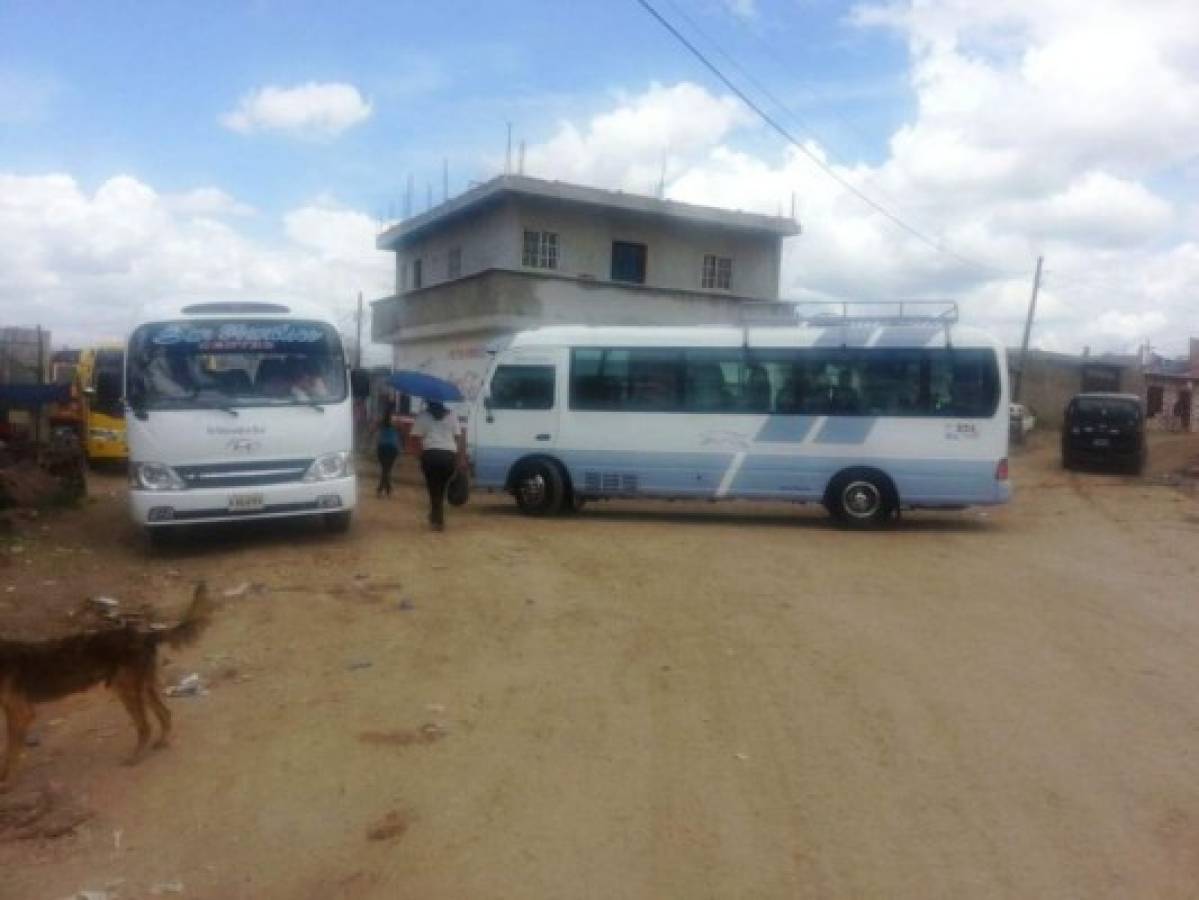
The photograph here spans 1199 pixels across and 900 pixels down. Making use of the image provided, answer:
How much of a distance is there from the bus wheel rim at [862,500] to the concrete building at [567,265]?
10.8 m

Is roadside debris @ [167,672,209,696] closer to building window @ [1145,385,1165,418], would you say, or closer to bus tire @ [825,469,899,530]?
bus tire @ [825,469,899,530]

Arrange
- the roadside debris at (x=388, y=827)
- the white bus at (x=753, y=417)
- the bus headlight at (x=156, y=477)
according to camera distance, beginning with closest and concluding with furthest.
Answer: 1. the roadside debris at (x=388, y=827)
2. the bus headlight at (x=156, y=477)
3. the white bus at (x=753, y=417)

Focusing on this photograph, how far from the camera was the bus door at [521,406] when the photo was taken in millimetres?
15672

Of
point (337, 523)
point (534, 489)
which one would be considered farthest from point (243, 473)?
point (534, 489)

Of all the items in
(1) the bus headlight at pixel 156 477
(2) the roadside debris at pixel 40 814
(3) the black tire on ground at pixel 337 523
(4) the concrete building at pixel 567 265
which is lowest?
(2) the roadside debris at pixel 40 814

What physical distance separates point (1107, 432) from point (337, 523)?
1986 cm

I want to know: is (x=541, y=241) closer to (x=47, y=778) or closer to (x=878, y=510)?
(x=878, y=510)

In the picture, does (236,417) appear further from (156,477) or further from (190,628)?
(190,628)

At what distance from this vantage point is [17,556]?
11383 millimetres

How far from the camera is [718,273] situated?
2822 centimetres

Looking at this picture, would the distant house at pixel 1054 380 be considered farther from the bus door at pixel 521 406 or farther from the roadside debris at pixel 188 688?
the roadside debris at pixel 188 688

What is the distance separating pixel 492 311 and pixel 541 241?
2530 millimetres

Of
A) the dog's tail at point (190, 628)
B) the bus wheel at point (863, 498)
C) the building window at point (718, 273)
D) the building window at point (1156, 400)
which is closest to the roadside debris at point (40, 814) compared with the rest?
the dog's tail at point (190, 628)

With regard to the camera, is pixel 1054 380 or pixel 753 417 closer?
pixel 753 417
